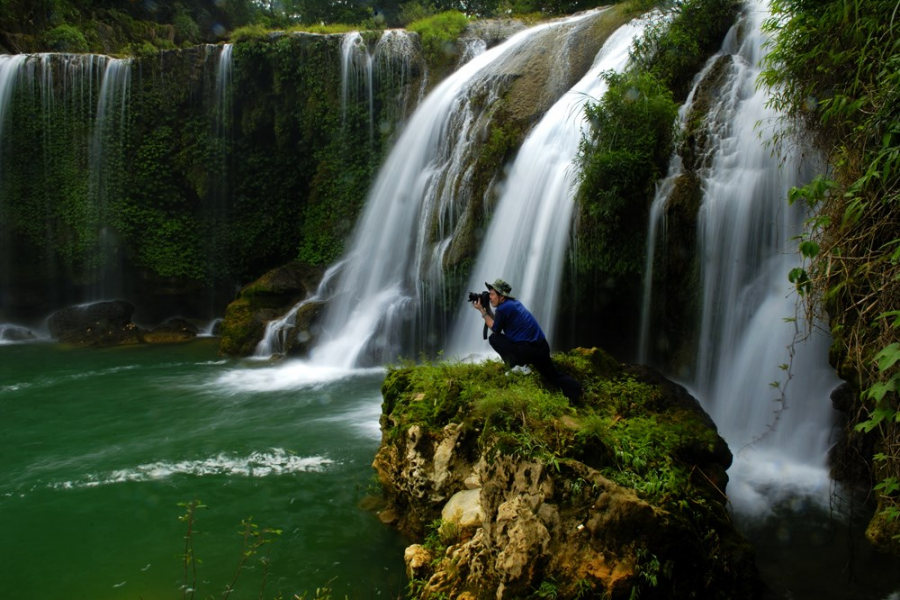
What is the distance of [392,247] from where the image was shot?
41.7 feet

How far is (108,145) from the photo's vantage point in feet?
50.3

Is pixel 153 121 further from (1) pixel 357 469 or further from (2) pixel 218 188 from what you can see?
(1) pixel 357 469

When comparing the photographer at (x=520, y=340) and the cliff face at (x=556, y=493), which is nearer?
the cliff face at (x=556, y=493)

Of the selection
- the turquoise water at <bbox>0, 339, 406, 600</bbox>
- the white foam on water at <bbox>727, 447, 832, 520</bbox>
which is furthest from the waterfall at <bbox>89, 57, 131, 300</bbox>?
the white foam on water at <bbox>727, 447, 832, 520</bbox>

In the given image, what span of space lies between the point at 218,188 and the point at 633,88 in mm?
11103

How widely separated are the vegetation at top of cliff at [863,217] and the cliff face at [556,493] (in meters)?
1.09

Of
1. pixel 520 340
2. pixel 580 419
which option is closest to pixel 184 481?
pixel 520 340

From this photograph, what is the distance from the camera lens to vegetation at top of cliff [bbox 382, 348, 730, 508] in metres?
4.07

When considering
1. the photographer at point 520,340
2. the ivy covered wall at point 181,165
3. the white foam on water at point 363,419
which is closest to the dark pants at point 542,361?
the photographer at point 520,340

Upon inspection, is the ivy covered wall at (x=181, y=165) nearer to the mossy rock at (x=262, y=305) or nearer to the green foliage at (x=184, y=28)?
the mossy rock at (x=262, y=305)

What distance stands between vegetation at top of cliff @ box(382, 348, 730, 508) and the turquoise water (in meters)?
1.08

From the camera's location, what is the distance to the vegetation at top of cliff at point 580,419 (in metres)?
4.07

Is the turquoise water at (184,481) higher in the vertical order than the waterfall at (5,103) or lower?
lower

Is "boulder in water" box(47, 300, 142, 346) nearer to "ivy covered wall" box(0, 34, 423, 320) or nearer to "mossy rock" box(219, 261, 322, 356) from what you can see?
"ivy covered wall" box(0, 34, 423, 320)
